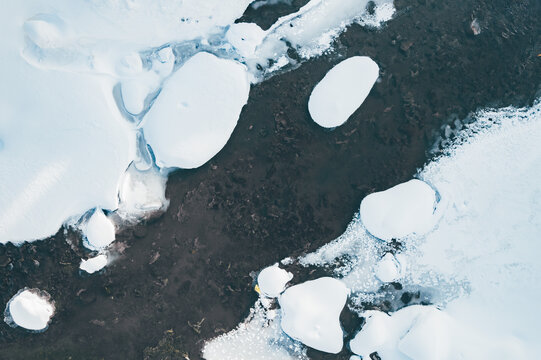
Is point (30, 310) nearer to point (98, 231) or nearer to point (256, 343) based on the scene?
point (98, 231)

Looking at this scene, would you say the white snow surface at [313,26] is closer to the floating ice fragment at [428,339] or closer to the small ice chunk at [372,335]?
the small ice chunk at [372,335]

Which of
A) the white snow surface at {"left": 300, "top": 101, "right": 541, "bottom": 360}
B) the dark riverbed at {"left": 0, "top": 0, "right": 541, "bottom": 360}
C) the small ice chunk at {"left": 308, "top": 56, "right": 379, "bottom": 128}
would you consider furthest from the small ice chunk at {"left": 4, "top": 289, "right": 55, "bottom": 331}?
the small ice chunk at {"left": 308, "top": 56, "right": 379, "bottom": 128}

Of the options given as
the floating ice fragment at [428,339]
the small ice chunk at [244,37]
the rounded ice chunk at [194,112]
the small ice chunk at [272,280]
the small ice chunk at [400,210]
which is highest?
the small ice chunk at [244,37]

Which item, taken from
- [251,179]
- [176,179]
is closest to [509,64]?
[251,179]

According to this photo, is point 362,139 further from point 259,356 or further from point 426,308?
point 259,356

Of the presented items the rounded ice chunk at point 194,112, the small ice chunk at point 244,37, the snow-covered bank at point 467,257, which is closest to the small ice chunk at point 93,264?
the rounded ice chunk at point 194,112
